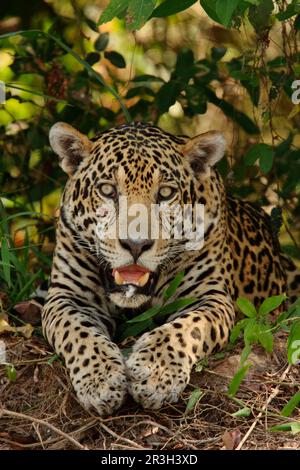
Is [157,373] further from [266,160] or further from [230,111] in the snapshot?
[230,111]

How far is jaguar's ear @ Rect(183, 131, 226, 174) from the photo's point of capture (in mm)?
7371

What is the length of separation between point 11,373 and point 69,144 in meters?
1.68

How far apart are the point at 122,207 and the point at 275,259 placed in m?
2.22

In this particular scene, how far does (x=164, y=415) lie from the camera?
6242 mm

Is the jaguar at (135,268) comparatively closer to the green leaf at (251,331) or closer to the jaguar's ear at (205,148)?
the jaguar's ear at (205,148)

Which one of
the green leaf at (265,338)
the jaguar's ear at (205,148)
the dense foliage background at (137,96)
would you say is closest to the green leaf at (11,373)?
the dense foliage background at (137,96)

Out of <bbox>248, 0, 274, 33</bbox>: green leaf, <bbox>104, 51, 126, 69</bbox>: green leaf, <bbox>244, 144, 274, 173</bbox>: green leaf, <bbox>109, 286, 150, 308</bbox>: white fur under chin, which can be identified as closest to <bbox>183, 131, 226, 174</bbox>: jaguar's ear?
<bbox>244, 144, 274, 173</bbox>: green leaf

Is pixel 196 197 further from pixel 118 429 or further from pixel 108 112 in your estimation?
pixel 108 112

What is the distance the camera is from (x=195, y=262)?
7.47 meters

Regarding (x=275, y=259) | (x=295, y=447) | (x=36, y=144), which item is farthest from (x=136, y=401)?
(x=36, y=144)

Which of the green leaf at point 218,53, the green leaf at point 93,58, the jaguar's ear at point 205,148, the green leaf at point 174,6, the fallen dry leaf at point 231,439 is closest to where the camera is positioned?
the fallen dry leaf at point 231,439

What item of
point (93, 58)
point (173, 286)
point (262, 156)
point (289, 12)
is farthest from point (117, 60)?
point (173, 286)

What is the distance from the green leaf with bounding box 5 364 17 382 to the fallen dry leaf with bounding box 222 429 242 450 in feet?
4.81

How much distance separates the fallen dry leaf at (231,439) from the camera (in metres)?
5.93
